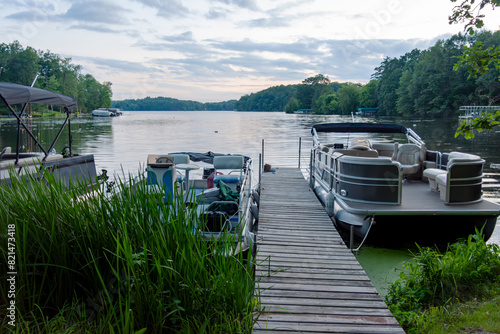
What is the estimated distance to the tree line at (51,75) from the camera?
254 feet

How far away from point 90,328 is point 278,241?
13.7ft

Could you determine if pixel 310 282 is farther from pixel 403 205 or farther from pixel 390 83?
pixel 390 83

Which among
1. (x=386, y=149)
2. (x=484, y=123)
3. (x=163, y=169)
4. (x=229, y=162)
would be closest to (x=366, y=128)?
(x=386, y=149)

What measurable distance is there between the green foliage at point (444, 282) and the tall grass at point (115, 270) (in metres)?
2.19

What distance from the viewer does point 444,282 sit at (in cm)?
451

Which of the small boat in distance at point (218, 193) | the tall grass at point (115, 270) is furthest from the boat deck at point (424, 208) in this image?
the tall grass at point (115, 270)

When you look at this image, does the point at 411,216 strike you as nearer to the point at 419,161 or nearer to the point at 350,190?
the point at 350,190

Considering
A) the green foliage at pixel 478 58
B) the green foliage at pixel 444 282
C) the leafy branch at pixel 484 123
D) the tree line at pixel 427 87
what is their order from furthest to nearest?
the tree line at pixel 427 87
the green foliage at pixel 444 282
the green foliage at pixel 478 58
the leafy branch at pixel 484 123

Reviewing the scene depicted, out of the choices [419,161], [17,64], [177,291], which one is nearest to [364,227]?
[419,161]

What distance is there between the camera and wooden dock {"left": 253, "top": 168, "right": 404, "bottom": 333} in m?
3.85

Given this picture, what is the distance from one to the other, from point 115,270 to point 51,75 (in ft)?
354

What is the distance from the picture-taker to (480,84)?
60188mm

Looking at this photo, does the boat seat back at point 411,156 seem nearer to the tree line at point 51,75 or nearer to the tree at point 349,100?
the tree line at point 51,75

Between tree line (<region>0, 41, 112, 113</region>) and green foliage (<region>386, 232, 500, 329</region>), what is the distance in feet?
188
